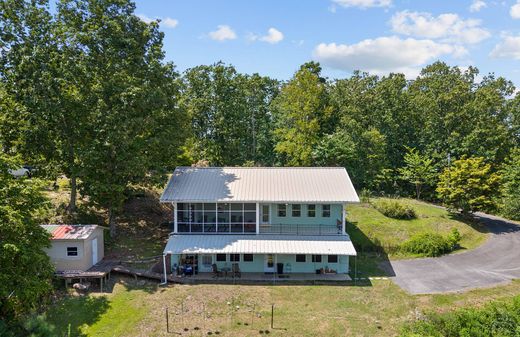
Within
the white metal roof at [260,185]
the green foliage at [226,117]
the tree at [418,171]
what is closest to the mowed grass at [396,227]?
the white metal roof at [260,185]

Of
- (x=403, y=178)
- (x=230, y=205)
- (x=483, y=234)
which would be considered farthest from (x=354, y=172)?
(x=230, y=205)

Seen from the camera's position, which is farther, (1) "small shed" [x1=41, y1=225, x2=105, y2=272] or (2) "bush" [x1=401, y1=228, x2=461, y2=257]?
(2) "bush" [x1=401, y1=228, x2=461, y2=257]

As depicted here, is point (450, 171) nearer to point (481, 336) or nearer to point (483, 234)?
point (483, 234)

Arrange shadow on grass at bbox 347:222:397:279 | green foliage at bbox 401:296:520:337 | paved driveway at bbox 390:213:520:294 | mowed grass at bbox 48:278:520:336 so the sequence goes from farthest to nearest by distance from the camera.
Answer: shadow on grass at bbox 347:222:397:279
paved driveway at bbox 390:213:520:294
mowed grass at bbox 48:278:520:336
green foliage at bbox 401:296:520:337

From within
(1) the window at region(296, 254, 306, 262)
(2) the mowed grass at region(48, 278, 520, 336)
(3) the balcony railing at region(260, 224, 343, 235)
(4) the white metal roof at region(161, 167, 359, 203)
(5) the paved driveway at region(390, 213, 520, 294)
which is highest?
(4) the white metal roof at region(161, 167, 359, 203)

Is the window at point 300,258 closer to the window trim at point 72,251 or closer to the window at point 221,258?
the window at point 221,258

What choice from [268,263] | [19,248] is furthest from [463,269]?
[19,248]

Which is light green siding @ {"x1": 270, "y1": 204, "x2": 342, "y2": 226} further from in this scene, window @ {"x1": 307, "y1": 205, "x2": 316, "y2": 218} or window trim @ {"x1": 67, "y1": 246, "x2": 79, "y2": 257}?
window trim @ {"x1": 67, "y1": 246, "x2": 79, "y2": 257}

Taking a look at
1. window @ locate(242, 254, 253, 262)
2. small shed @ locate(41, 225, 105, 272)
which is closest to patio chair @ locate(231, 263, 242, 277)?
window @ locate(242, 254, 253, 262)
